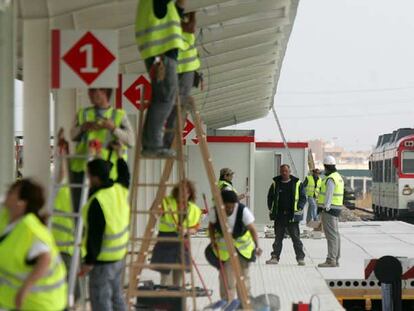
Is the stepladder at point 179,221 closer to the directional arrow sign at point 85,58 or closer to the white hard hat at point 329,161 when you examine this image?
the directional arrow sign at point 85,58

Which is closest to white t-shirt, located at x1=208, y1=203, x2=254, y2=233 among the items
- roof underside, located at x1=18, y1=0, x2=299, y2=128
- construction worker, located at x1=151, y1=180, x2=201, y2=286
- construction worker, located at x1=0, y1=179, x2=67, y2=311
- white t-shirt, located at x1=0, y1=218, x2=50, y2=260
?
construction worker, located at x1=151, y1=180, x2=201, y2=286

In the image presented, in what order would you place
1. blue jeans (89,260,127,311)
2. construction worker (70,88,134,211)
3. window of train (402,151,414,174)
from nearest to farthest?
blue jeans (89,260,127,311), construction worker (70,88,134,211), window of train (402,151,414,174)

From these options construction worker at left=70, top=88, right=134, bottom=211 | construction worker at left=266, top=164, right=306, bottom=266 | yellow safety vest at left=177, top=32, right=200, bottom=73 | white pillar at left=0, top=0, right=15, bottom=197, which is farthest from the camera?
construction worker at left=266, top=164, right=306, bottom=266

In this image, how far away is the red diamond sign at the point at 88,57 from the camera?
10680 millimetres

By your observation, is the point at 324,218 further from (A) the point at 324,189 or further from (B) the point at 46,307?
(B) the point at 46,307

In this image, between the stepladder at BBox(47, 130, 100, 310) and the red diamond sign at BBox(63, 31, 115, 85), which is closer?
the stepladder at BBox(47, 130, 100, 310)

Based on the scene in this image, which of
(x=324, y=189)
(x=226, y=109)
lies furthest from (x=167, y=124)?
(x=226, y=109)

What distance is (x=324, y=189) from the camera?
19.1 metres

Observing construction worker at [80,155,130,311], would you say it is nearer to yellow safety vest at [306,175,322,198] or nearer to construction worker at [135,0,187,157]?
construction worker at [135,0,187,157]

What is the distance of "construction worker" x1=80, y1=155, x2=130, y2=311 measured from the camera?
8.75 m

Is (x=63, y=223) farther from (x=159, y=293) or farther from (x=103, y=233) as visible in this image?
(x=159, y=293)

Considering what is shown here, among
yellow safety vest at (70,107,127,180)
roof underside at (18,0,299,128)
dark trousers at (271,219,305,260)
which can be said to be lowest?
dark trousers at (271,219,305,260)

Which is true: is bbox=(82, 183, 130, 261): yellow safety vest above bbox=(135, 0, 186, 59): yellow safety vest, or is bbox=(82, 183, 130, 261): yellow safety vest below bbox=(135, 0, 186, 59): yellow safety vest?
below

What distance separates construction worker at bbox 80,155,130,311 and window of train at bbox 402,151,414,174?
30.1m
